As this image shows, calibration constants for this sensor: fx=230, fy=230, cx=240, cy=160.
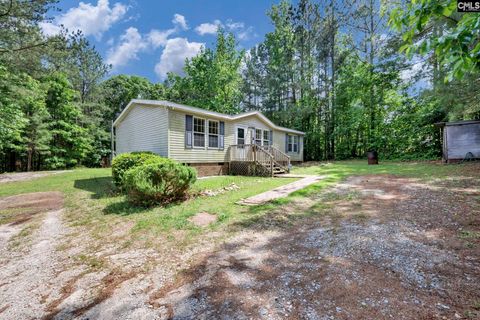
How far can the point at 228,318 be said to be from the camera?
6.66 feet

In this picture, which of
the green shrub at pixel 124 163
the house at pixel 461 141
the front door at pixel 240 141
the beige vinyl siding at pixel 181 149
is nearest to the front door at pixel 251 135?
the front door at pixel 240 141

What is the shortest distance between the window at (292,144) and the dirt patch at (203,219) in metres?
15.3

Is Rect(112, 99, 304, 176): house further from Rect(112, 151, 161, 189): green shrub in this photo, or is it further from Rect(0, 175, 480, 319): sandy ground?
Rect(0, 175, 480, 319): sandy ground

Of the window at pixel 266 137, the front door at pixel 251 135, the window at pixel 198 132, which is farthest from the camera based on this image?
the window at pixel 266 137

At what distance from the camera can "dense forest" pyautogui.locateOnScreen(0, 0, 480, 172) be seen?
1404 centimetres

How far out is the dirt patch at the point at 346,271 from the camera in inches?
82.1

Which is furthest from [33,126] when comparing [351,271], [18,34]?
[351,271]

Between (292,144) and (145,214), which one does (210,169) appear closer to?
(145,214)

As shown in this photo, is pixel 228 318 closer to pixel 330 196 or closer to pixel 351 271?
pixel 351 271

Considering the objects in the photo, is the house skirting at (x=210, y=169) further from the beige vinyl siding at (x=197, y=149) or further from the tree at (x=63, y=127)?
the tree at (x=63, y=127)

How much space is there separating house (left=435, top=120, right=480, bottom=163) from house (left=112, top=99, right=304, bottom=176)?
8.68 meters

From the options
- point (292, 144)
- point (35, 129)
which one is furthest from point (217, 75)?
point (35, 129)

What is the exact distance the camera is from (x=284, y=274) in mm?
2717

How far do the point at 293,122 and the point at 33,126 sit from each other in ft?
76.0
